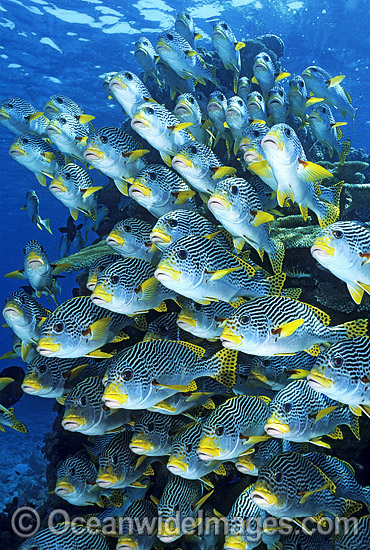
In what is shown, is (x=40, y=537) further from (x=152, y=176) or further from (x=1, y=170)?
(x=1, y=170)

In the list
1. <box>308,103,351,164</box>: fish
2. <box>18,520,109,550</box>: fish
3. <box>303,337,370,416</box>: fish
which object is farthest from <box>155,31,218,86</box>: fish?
<box>18,520,109,550</box>: fish

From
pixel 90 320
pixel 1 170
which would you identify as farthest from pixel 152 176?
pixel 1 170

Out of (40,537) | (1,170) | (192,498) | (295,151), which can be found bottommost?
(1,170)

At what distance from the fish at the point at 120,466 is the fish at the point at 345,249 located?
2773mm

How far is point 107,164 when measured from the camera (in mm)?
4016

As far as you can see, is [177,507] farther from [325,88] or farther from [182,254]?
[325,88]

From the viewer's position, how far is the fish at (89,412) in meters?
3.45

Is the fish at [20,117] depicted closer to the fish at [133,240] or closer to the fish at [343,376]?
the fish at [133,240]

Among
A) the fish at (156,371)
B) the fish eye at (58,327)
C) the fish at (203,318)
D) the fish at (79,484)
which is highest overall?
the fish at (203,318)

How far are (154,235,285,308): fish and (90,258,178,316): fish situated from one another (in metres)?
0.47

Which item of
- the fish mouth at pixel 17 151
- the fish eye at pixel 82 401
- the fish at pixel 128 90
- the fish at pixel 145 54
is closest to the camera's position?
the fish eye at pixel 82 401

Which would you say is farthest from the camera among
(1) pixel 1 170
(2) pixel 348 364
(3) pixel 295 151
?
(1) pixel 1 170

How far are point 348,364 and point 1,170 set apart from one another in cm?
3580

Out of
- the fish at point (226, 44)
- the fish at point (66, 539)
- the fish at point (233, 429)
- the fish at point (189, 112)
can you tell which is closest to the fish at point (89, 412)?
the fish at point (66, 539)
